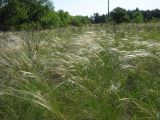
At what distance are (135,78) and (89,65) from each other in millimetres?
542

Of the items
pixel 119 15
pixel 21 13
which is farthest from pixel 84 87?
pixel 119 15

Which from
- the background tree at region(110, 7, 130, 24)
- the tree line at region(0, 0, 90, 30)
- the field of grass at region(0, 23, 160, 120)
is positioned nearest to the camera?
the field of grass at region(0, 23, 160, 120)

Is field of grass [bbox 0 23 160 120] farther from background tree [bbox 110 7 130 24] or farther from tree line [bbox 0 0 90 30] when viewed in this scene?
background tree [bbox 110 7 130 24]

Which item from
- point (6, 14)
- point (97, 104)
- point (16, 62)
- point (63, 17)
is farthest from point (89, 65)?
point (63, 17)

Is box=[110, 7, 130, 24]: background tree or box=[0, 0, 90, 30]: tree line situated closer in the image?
box=[0, 0, 90, 30]: tree line

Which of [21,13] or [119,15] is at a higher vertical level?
[21,13]

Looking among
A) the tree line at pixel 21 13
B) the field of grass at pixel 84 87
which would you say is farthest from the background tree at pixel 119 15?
the field of grass at pixel 84 87

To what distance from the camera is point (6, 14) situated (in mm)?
36406

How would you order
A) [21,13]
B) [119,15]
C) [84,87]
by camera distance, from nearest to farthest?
[84,87]
[21,13]
[119,15]

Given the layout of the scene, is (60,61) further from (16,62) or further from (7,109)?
(7,109)

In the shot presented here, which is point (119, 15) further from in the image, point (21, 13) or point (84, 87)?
point (84, 87)

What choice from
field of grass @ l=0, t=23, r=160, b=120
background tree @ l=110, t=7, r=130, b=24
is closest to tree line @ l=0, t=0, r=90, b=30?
background tree @ l=110, t=7, r=130, b=24

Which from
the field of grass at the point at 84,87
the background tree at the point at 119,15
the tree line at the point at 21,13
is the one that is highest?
the field of grass at the point at 84,87

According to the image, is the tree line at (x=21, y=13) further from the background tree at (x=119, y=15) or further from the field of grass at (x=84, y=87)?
the field of grass at (x=84, y=87)
